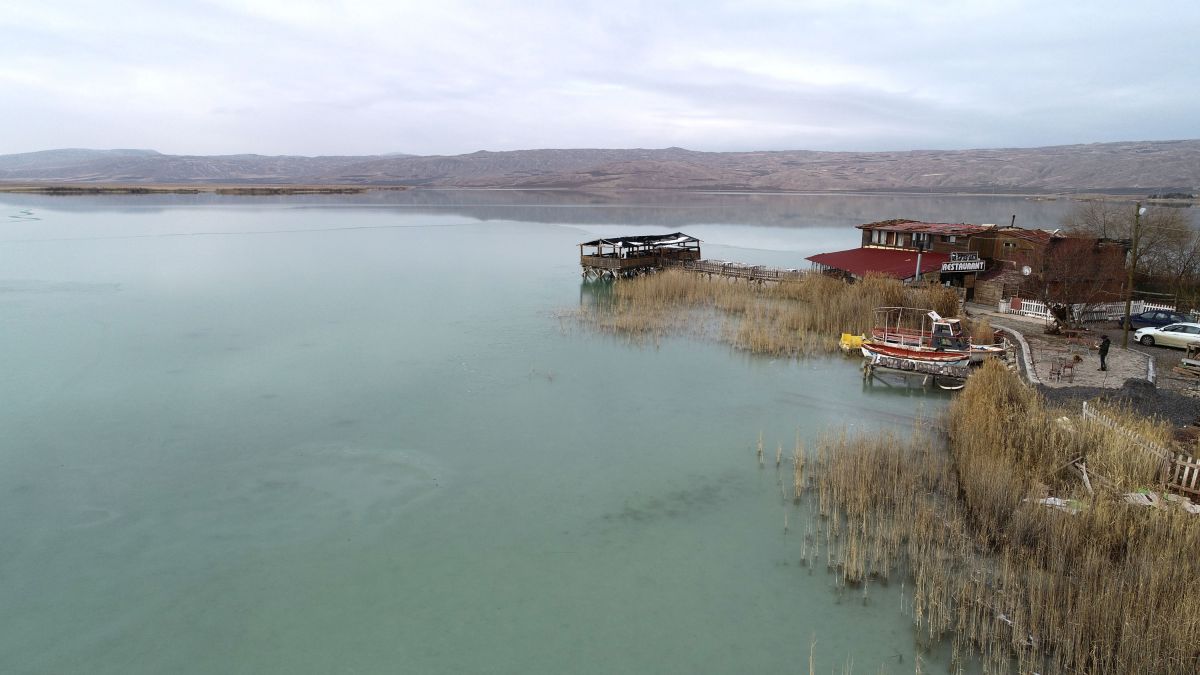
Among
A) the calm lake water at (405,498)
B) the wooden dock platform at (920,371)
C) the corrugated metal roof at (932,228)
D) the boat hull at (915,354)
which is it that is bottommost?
the calm lake water at (405,498)

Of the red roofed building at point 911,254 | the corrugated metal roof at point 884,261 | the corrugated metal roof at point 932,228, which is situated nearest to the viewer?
the red roofed building at point 911,254

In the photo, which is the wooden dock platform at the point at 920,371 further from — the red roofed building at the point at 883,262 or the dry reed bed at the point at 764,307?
the red roofed building at the point at 883,262

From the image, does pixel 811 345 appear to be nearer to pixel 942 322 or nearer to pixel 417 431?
pixel 942 322

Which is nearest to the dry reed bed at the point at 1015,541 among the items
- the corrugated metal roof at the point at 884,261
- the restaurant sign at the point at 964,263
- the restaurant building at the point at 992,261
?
the restaurant building at the point at 992,261

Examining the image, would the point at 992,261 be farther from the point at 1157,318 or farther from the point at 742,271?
the point at 742,271

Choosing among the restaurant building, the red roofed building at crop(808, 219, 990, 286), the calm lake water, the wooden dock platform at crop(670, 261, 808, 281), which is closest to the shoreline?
the red roofed building at crop(808, 219, 990, 286)

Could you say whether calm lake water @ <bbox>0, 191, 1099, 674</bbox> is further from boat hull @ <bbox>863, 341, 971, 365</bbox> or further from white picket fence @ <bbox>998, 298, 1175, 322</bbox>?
white picket fence @ <bbox>998, 298, 1175, 322</bbox>

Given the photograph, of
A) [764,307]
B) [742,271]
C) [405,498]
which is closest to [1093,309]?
[764,307]
